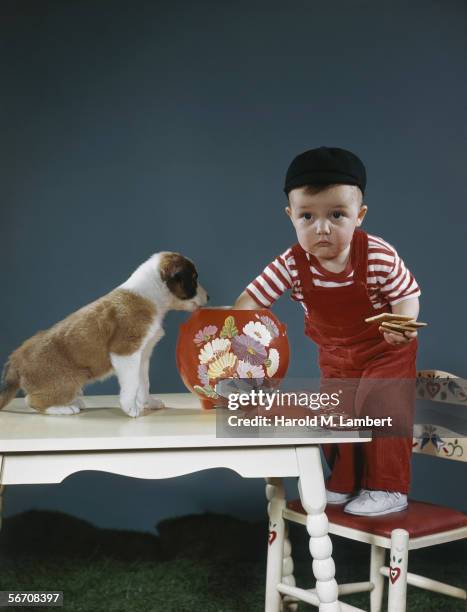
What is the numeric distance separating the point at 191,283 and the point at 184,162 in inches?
23.0

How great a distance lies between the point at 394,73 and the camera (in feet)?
6.10

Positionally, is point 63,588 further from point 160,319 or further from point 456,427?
point 456,427

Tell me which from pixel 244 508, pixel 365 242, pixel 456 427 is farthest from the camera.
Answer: pixel 244 508

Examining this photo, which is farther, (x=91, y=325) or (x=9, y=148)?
(x=9, y=148)

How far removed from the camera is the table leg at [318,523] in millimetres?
1130

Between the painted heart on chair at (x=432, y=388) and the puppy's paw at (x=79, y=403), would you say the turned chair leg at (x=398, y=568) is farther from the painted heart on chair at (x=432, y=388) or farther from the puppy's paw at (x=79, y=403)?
the puppy's paw at (x=79, y=403)

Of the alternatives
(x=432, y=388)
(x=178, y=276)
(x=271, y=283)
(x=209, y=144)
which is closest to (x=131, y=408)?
(x=178, y=276)

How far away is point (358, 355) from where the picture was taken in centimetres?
137

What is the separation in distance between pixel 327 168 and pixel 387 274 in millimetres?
215

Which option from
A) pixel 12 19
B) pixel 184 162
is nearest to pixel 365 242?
pixel 184 162

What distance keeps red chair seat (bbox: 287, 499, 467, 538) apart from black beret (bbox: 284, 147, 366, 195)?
0.56 meters

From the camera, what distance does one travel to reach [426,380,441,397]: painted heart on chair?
1473 mm

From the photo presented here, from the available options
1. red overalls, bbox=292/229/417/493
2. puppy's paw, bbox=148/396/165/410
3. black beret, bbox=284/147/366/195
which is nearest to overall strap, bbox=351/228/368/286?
red overalls, bbox=292/229/417/493

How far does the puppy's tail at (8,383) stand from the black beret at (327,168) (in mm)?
597
